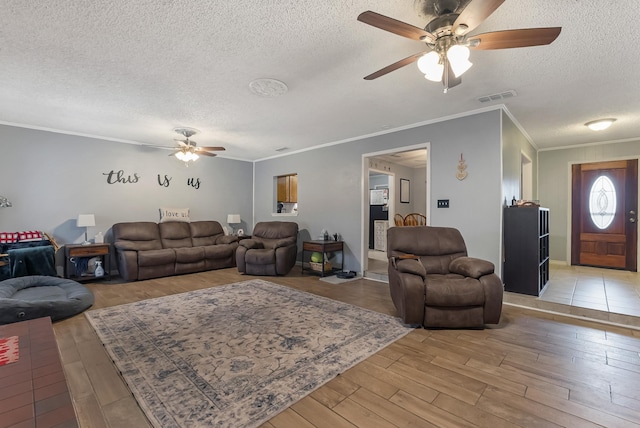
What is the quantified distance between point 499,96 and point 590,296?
9.06ft

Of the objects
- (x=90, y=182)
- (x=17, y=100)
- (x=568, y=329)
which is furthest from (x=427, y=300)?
(x=90, y=182)

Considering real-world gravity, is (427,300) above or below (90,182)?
below

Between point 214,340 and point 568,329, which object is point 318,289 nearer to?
point 214,340

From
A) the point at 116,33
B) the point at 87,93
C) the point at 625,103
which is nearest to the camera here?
the point at 116,33

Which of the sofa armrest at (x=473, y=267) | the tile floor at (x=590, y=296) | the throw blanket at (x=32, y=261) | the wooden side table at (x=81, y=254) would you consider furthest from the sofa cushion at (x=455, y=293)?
the throw blanket at (x=32, y=261)

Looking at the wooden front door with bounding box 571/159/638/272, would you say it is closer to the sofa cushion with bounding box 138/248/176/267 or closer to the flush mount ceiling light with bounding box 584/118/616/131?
the flush mount ceiling light with bounding box 584/118/616/131

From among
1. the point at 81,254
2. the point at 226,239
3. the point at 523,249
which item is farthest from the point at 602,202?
the point at 81,254

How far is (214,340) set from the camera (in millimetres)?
2547

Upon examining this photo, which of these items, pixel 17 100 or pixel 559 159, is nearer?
pixel 17 100

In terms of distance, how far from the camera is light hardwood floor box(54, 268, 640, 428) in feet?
5.22

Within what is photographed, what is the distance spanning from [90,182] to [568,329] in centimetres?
722

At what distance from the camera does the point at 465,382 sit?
1928 mm

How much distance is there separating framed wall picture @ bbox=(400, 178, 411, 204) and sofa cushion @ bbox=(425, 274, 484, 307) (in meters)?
5.70

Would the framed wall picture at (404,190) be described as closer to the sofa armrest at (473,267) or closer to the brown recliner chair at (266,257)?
the brown recliner chair at (266,257)
